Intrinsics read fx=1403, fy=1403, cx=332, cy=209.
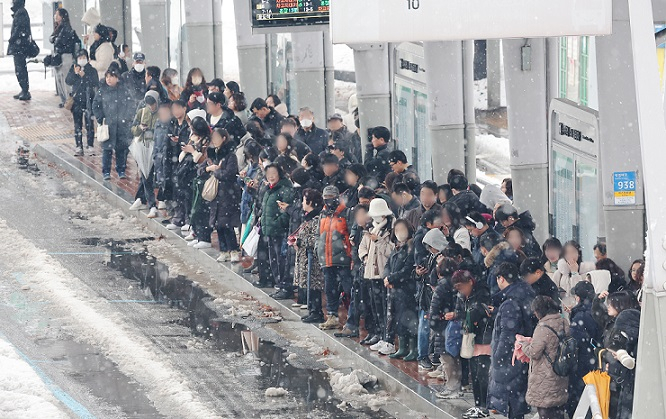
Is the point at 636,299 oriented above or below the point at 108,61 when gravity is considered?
below

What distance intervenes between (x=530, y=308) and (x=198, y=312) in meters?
5.65

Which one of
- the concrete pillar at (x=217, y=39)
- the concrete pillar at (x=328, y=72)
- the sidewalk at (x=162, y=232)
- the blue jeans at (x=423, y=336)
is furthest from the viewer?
the concrete pillar at (x=217, y=39)

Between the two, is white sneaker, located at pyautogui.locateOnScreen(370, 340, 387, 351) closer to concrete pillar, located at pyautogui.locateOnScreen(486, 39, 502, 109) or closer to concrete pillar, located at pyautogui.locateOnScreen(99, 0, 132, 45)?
concrete pillar, located at pyautogui.locateOnScreen(99, 0, 132, 45)

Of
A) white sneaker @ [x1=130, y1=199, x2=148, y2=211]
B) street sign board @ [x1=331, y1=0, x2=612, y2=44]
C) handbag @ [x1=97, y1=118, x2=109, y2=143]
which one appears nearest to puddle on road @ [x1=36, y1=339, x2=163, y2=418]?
street sign board @ [x1=331, y1=0, x2=612, y2=44]

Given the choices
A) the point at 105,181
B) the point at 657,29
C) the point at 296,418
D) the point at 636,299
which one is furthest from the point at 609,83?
the point at 105,181

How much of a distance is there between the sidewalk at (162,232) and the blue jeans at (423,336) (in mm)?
217

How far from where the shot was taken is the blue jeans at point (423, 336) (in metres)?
12.8

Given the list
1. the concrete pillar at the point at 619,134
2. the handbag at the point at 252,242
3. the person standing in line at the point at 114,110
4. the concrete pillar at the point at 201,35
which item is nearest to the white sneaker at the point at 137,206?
the person standing in line at the point at 114,110

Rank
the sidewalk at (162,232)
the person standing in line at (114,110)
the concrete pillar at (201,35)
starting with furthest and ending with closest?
the concrete pillar at (201,35) → the person standing in line at (114,110) → the sidewalk at (162,232)

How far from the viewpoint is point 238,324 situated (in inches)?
604

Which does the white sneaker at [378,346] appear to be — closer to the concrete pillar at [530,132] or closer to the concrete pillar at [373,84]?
the concrete pillar at [530,132]

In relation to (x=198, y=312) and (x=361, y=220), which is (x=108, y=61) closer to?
(x=198, y=312)

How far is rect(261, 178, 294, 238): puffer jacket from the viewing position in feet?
50.4

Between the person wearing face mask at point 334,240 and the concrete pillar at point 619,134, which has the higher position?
the concrete pillar at point 619,134
